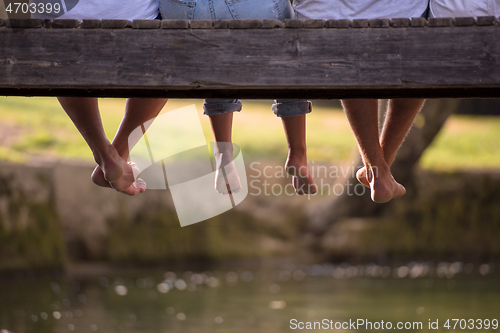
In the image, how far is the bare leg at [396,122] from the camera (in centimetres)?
176

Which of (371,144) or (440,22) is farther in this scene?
(371,144)

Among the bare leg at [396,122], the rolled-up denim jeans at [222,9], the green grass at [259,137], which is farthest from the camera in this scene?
the green grass at [259,137]

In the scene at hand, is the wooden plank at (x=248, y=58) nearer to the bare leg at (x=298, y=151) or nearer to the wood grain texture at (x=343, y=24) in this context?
the wood grain texture at (x=343, y=24)

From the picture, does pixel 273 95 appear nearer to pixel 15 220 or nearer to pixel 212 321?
pixel 212 321

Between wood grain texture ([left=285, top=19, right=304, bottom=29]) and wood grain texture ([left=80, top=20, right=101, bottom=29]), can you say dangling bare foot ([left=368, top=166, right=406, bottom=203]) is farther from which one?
wood grain texture ([left=80, top=20, right=101, bottom=29])

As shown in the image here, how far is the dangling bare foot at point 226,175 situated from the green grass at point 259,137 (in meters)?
2.93

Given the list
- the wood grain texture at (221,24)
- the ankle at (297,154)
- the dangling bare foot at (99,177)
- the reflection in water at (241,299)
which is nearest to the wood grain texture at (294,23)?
the wood grain texture at (221,24)

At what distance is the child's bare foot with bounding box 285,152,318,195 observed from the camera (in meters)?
1.89

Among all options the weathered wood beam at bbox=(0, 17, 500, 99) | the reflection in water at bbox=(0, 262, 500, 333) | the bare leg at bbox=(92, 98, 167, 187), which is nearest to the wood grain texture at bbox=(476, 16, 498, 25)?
the weathered wood beam at bbox=(0, 17, 500, 99)

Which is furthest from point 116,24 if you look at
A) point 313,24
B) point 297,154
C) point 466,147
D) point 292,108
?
point 466,147

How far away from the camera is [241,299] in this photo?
379 centimetres

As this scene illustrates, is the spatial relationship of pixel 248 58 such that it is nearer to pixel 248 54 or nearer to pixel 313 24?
pixel 248 54

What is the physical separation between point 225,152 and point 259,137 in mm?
4392

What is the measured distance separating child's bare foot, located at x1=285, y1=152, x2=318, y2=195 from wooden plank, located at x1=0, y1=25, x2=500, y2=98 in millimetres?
708
